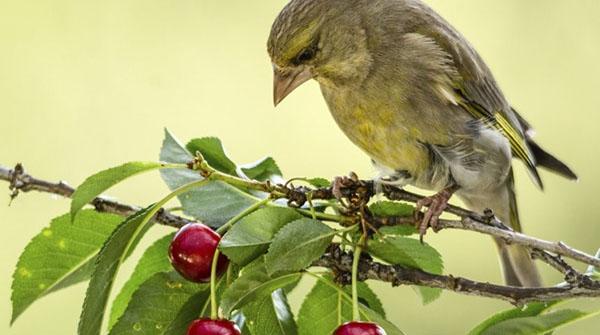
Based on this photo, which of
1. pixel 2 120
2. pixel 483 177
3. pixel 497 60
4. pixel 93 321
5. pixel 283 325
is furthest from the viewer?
pixel 497 60

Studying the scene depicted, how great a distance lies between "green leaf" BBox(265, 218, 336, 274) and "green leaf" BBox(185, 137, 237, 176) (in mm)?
355

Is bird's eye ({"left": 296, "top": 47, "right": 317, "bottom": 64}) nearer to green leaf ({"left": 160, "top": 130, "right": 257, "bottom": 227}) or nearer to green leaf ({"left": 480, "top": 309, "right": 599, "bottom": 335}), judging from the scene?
green leaf ({"left": 160, "top": 130, "right": 257, "bottom": 227})

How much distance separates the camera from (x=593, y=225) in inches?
229

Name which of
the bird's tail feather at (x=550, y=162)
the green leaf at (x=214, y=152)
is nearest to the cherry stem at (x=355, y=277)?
the green leaf at (x=214, y=152)

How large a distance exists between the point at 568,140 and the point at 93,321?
15.9 ft

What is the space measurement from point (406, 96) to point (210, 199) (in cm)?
97

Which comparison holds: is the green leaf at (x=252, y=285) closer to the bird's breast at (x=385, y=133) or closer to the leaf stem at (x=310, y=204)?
the leaf stem at (x=310, y=204)

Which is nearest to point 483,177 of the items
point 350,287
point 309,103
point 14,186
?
point 350,287

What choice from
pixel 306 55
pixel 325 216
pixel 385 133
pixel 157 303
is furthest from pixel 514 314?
pixel 306 55

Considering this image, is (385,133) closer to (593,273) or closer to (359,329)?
(593,273)

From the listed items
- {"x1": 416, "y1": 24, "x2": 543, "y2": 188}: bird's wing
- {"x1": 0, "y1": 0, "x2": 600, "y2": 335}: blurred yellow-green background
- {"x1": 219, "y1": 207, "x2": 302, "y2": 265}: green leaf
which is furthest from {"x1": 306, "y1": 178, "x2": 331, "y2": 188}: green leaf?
{"x1": 0, "y1": 0, "x2": 600, "y2": 335}: blurred yellow-green background

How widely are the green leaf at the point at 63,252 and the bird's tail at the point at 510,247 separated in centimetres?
130

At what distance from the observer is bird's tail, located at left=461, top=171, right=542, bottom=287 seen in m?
3.06

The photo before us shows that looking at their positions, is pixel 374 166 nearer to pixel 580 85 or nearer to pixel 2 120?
pixel 2 120
